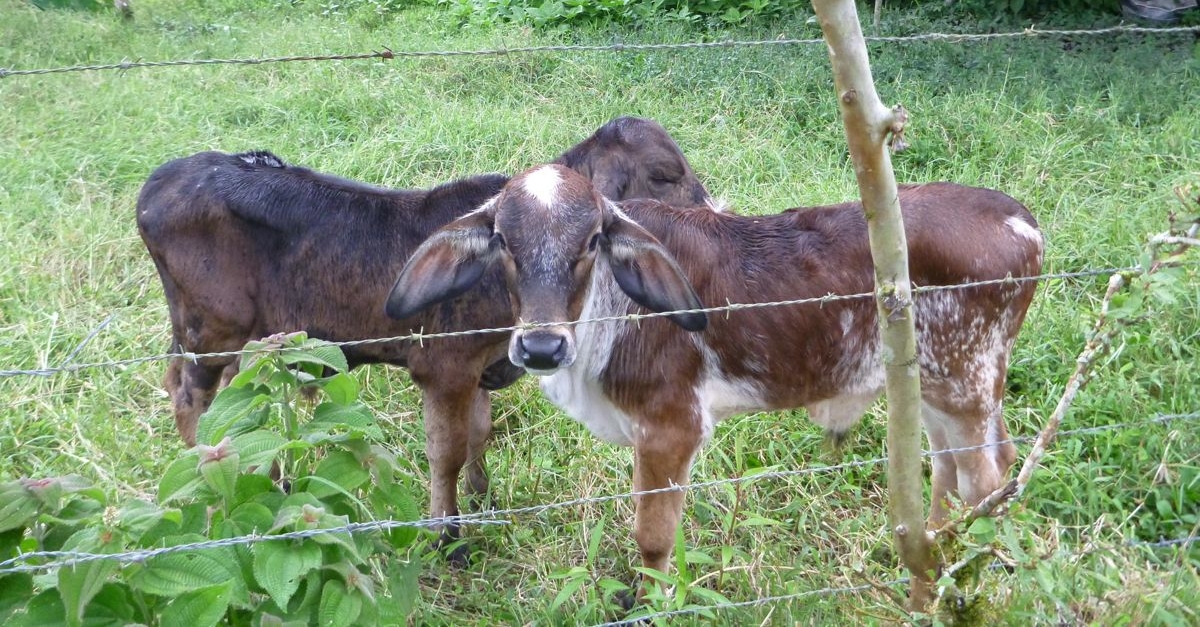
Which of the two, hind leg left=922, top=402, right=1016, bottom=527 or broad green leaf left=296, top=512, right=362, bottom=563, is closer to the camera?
broad green leaf left=296, top=512, right=362, bottom=563

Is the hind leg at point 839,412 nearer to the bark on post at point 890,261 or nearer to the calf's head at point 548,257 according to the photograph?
the calf's head at point 548,257

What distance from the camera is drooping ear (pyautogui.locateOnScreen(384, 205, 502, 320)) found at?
11.3 feet

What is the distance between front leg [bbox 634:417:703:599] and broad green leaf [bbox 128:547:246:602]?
1.58 m

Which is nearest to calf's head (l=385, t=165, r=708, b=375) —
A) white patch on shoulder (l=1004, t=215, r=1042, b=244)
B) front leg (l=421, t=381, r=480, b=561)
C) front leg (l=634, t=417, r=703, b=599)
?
front leg (l=634, t=417, r=703, b=599)

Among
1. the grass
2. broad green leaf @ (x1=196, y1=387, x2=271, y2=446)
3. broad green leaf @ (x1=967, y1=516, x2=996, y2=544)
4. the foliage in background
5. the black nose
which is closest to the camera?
broad green leaf @ (x1=196, y1=387, x2=271, y2=446)

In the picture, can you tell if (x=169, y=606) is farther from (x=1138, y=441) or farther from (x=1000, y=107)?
(x=1000, y=107)

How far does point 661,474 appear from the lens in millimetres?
3525

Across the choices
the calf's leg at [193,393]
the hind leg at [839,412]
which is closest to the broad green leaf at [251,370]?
the calf's leg at [193,393]

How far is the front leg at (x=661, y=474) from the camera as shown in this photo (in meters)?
3.48

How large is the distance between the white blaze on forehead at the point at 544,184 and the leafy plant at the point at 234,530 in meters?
1.10

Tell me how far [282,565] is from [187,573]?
0.62 ft

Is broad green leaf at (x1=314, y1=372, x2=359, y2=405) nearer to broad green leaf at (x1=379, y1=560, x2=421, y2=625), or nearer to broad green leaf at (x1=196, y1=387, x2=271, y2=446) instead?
broad green leaf at (x1=196, y1=387, x2=271, y2=446)

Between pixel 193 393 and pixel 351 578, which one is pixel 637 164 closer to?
pixel 193 393

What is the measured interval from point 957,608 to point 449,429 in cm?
202
